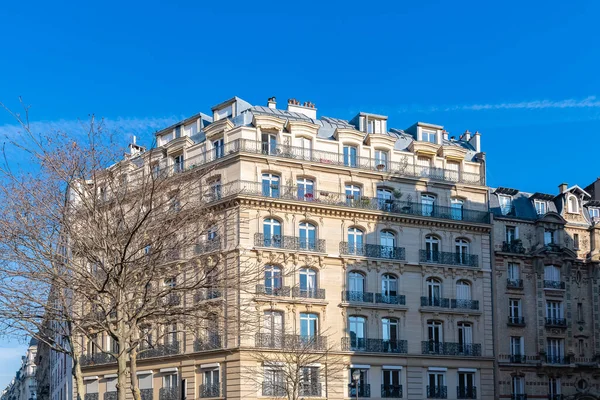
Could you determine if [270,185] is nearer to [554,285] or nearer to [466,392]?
[466,392]

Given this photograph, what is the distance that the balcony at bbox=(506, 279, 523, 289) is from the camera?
173 feet

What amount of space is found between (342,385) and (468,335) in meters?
8.52

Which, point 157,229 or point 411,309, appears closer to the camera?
point 157,229

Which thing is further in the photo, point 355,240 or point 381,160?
point 381,160

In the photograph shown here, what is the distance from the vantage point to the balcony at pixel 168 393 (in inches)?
1816

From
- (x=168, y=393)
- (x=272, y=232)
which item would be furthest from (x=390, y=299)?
(x=168, y=393)

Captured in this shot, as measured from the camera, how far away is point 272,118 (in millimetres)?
47188

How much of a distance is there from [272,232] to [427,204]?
9.77 m

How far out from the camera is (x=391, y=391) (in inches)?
1877

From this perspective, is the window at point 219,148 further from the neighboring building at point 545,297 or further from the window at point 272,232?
the neighboring building at point 545,297

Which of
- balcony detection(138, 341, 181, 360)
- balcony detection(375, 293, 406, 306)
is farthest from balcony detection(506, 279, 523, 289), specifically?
balcony detection(138, 341, 181, 360)

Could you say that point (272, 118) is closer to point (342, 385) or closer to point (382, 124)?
point (382, 124)

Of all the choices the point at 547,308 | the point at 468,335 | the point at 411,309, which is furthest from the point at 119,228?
the point at 547,308

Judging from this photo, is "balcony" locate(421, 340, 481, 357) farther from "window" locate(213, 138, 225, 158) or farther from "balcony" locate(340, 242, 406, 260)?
"window" locate(213, 138, 225, 158)
